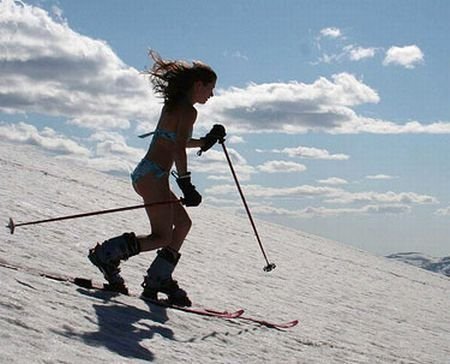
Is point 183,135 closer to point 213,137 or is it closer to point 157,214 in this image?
point 157,214

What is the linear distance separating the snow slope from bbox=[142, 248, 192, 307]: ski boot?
0.21 m

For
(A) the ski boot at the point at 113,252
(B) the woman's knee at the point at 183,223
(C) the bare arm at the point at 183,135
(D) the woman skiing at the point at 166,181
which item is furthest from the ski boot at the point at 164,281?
→ (C) the bare arm at the point at 183,135

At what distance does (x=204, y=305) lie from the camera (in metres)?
5.52

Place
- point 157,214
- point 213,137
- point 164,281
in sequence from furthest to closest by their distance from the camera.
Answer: point 213,137
point 164,281
point 157,214

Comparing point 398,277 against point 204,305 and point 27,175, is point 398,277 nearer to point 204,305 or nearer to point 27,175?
point 27,175

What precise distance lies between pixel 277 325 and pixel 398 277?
8.09 metres

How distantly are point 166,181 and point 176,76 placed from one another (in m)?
0.76

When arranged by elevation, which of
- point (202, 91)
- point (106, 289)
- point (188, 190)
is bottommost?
point (106, 289)

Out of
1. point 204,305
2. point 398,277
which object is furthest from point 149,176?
point 398,277

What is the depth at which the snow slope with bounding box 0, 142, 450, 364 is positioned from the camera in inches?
142

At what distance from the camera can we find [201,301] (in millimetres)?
5676

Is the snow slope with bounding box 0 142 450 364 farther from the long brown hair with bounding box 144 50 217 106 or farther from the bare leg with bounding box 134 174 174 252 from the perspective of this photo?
the long brown hair with bounding box 144 50 217 106

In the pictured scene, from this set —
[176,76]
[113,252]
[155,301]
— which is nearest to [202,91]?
[176,76]

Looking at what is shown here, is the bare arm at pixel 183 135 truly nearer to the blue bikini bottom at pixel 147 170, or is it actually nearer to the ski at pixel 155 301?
the blue bikini bottom at pixel 147 170
